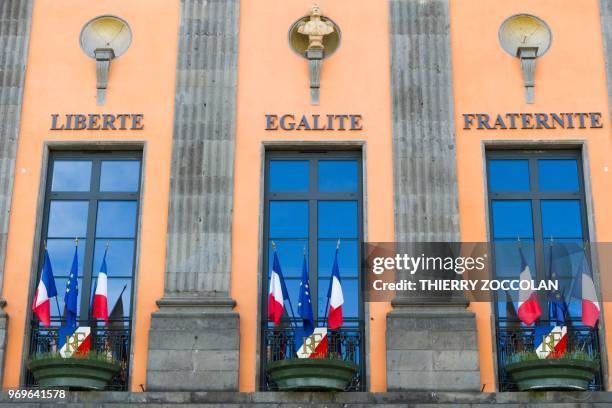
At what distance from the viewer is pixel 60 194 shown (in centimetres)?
A: 1841

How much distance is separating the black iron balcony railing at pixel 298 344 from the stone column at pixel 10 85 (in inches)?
174

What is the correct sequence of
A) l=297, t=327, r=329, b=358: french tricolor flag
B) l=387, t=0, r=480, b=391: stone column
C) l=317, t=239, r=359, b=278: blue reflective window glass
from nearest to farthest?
1. l=387, t=0, r=480, b=391: stone column
2. l=297, t=327, r=329, b=358: french tricolor flag
3. l=317, t=239, r=359, b=278: blue reflective window glass

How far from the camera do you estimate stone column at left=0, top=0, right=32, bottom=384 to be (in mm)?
18062

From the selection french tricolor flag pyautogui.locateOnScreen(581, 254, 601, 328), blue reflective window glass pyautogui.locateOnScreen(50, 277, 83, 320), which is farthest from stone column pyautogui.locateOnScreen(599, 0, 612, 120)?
blue reflective window glass pyautogui.locateOnScreen(50, 277, 83, 320)

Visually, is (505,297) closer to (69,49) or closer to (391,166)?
(391,166)

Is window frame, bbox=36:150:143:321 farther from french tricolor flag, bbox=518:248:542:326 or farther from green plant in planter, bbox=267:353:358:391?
french tricolor flag, bbox=518:248:542:326

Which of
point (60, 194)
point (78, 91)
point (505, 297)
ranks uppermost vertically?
point (78, 91)

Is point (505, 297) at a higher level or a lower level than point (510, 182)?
lower

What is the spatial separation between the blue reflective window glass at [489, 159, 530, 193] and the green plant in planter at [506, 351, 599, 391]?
311 centimetres

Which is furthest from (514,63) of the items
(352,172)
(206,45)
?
(206,45)

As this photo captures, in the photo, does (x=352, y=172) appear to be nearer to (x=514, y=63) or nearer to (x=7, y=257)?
(x=514, y=63)

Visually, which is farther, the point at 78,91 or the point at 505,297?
the point at 78,91

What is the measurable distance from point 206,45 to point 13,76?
334 centimetres

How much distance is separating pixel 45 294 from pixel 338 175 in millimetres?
5147
